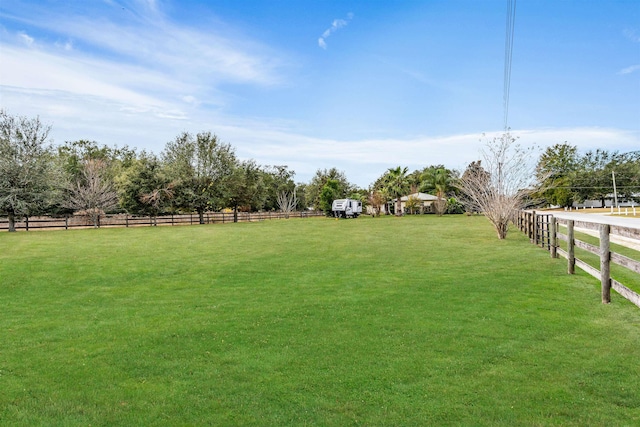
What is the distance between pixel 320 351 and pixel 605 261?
4.85 metres

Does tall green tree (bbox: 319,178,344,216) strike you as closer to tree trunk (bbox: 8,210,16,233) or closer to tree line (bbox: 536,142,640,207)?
tree trunk (bbox: 8,210,16,233)

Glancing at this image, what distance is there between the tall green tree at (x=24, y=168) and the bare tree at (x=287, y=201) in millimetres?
33793

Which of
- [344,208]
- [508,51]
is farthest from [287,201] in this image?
[508,51]

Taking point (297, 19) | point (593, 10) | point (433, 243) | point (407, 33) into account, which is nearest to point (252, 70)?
point (297, 19)

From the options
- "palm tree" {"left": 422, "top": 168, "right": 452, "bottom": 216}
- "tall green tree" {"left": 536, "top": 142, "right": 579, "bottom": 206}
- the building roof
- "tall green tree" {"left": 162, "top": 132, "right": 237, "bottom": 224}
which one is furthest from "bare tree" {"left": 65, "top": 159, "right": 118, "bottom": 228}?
"tall green tree" {"left": 536, "top": 142, "right": 579, "bottom": 206}

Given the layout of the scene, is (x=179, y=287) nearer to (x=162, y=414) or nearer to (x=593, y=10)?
(x=162, y=414)

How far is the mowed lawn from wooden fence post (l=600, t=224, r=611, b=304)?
0.70ft

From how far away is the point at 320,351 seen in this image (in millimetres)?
4562

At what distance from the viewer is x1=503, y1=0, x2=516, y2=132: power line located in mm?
14219

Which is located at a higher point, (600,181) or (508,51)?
(508,51)

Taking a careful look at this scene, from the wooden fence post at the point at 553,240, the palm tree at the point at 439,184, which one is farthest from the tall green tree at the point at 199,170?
the wooden fence post at the point at 553,240

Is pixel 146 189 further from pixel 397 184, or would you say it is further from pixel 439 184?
pixel 439 184

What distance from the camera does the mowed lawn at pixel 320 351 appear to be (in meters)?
3.25

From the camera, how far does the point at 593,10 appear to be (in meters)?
17.2
